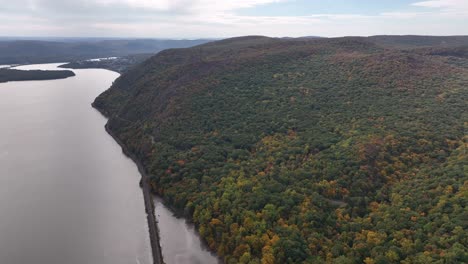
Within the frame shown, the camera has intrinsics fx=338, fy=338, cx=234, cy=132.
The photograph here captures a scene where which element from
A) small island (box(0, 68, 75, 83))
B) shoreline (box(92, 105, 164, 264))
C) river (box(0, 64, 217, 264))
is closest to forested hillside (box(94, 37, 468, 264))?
shoreline (box(92, 105, 164, 264))

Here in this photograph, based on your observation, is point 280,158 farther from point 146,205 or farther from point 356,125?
point 146,205

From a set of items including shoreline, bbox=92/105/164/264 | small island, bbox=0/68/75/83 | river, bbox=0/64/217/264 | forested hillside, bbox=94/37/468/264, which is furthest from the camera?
small island, bbox=0/68/75/83

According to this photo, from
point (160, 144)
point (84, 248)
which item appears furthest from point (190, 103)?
point (84, 248)

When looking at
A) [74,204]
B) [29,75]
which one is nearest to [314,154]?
[74,204]

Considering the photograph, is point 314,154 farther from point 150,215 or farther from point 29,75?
point 29,75

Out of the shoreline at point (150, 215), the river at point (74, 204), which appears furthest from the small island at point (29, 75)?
the shoreline at point (150, 215)

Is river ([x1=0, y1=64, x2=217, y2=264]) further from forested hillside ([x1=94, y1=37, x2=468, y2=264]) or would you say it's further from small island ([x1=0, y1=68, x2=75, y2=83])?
small island ([x1=0, y1=68, x2=75, y2=83])
